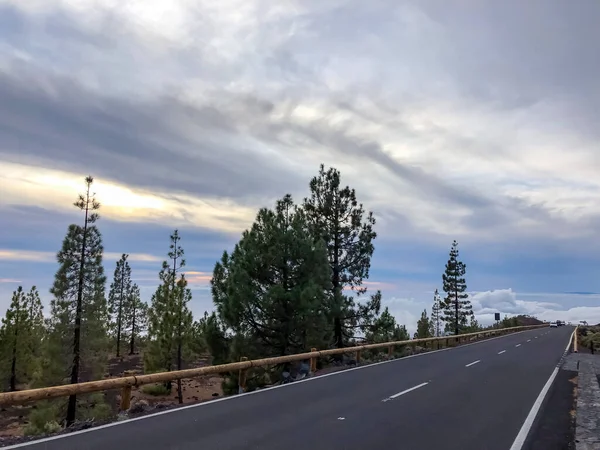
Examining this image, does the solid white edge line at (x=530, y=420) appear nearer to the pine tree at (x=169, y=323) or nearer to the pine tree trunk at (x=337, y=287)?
the pine tree trunk at (x=337, y=287)

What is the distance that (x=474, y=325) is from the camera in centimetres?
7125

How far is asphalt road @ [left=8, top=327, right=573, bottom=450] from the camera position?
6.80 m

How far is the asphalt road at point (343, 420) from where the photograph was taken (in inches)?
268

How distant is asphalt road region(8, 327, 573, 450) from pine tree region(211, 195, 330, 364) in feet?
26.2

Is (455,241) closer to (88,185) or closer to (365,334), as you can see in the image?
(365,334)

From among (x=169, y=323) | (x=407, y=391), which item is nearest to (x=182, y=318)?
(x=169, y=323)

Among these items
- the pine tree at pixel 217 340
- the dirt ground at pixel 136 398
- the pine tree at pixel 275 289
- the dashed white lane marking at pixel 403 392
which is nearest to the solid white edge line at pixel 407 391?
the dashed white lane marking at pixel 403 392

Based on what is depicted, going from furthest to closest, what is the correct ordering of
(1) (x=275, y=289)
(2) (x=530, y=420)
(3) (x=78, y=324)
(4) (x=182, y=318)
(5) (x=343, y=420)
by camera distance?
(4) (x=182, y=318) < (3) (x=78, y=324) < (1) (x=275, y=289) < (2) (x=530, y=420) < (5) (x=343, y=420)

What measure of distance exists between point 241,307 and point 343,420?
547 inches

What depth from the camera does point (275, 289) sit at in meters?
21.6

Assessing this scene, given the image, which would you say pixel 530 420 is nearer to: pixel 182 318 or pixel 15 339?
pixel 182 318

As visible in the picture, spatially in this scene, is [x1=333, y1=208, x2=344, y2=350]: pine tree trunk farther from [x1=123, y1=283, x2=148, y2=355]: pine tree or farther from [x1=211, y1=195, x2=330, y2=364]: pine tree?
[x1=123, y1=283, x2=148, y2=355]: pine tree

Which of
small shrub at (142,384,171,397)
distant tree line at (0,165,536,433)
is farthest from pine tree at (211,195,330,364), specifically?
small shrub at (142,384,171,397)

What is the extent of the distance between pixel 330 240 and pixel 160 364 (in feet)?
58.5
